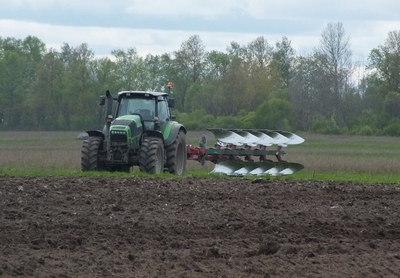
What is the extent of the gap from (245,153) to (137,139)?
11.0 ft

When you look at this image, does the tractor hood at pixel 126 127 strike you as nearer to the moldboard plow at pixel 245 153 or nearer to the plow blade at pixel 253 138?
the moldboard plow at pixel 245 153

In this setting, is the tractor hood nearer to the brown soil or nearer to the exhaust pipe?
the exhaust pipe

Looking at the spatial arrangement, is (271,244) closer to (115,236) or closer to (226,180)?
(115,236)

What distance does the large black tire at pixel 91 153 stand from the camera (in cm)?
1834

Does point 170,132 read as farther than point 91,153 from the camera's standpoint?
Yes

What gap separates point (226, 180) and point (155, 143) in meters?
1.99

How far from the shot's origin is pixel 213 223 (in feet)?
36.6

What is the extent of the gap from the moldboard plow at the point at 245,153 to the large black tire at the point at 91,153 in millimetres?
2949

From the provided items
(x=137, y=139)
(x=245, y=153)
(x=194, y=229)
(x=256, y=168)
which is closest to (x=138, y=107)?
(x=137, y=139)

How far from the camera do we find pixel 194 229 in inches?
424

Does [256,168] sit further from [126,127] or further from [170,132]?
[126,127]

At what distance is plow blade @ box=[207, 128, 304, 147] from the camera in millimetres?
21156

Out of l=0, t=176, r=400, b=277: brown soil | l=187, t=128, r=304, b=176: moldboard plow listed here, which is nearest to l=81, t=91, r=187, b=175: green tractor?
l=187, t=128, r=304, b=176: moldboard plow

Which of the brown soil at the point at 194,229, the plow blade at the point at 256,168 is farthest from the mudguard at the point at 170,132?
the brown soil at the point at 194,229
